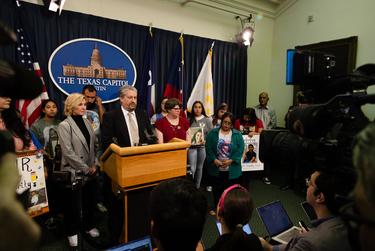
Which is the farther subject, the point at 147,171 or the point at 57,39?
the point at 57,39

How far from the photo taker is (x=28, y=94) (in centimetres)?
41

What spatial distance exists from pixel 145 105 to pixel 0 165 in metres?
3.68

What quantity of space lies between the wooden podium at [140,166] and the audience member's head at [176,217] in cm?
84

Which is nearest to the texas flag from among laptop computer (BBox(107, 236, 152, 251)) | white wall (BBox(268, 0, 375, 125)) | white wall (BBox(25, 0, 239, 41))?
white wall (BBox(25, 0, 239, 41))

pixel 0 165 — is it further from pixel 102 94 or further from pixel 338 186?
pixel 102 94

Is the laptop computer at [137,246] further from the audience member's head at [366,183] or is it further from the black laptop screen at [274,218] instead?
the audience member's head at [366,183]

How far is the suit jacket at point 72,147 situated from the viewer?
2.39m

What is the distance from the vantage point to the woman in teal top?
3051 mm

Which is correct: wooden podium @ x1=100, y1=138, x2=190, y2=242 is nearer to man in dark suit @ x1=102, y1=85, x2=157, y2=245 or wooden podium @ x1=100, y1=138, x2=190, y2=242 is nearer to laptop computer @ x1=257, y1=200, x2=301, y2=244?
man in dark suit @ x1=102, y1=85, x2=157, y2=245

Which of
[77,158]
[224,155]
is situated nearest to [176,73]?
[224,155]

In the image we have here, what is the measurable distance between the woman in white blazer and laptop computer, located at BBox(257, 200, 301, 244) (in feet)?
5.24

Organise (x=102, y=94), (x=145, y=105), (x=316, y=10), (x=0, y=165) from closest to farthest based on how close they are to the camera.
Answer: (x=0, y=165), (x=102, y=94), (x=145, y=105), (x=316, y=10)

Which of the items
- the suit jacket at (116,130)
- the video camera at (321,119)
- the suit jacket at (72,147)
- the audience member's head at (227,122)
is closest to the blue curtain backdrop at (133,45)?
the suit jacket at (72,147)

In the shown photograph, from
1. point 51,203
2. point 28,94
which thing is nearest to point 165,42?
point 51,203
